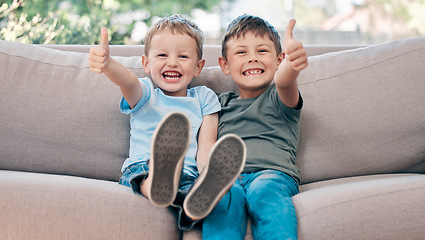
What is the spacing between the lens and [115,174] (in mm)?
1611

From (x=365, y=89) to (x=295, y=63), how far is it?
59 centimetres

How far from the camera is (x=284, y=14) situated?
422 cm

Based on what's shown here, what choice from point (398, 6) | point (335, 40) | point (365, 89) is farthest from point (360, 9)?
point (365, 89)

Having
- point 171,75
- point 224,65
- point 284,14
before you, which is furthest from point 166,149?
point 284,14

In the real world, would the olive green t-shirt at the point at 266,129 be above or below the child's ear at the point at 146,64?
below

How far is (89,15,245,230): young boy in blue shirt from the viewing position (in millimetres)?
1066

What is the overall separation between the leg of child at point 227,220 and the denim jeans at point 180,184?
0.05 metres

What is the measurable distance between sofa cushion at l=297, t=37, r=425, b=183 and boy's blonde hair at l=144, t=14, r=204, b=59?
1.55 ft

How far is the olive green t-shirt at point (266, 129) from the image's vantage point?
1.42m

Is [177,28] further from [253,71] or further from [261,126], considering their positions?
[261,126]

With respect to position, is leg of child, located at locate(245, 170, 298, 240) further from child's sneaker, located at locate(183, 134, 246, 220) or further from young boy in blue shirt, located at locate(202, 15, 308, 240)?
child's sneaker, located at locate(183, 134, 246, 220)

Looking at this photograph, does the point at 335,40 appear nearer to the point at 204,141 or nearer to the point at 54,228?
the point at 204,141

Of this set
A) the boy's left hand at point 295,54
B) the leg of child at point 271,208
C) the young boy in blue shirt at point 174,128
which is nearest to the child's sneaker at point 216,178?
the young boy in blue shirt at point 174,128

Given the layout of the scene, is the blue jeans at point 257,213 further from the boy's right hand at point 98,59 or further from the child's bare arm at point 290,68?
the boy's right hand at point 98,59
